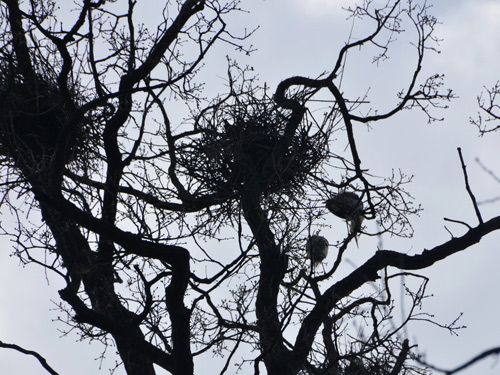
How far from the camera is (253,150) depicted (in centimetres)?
576

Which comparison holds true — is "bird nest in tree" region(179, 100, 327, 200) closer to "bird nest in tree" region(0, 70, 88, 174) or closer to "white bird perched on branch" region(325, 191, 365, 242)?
"white bird perched on branch" region(325, 191, 365, 242)

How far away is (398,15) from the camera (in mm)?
6121

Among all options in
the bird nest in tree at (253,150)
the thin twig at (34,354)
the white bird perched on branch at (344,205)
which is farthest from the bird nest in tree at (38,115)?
the white bird perched on branch at (344,205)

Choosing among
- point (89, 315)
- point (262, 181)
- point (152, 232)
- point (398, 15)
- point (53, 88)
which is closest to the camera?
point (89, 315)

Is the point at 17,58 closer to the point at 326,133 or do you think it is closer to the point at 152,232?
the point at 152,232

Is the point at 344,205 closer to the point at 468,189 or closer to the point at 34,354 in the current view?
the point at 468,189

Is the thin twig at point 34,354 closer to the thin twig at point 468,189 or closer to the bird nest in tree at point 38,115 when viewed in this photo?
the bird nest in tree at point 38,115

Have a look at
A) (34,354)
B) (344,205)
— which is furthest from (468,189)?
(34,354)

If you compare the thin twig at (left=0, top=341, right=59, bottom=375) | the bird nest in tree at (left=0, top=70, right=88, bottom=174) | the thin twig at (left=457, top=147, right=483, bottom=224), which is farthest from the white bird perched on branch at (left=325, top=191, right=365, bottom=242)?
the thin twig at (left=0, top=341, right=59, bottom=375)

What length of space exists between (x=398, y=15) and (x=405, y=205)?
152 cm

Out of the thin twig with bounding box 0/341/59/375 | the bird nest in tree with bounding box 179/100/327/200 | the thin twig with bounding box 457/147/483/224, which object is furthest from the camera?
the bird nest in tree with bounding box 179/100/327/200

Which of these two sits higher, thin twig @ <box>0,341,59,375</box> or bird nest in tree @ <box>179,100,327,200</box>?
bird nest in tree @ <box>179,100,327,200</box>

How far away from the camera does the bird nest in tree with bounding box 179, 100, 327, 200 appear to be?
216 inches

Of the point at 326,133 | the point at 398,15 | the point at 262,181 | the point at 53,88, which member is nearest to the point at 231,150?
the point at 262,181
